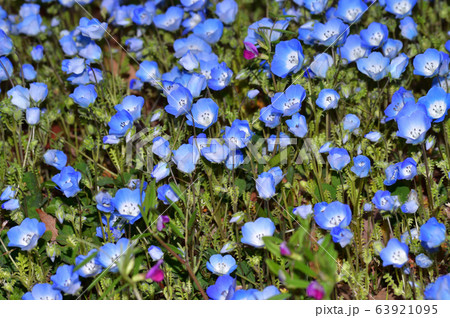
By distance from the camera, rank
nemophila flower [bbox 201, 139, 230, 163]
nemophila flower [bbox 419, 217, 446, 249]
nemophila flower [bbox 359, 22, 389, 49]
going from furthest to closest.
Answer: nemophila flower [bbox 359, 22, 389, 49]
nemophila flower [bbox 201, 139, 230, 163]
nemophila flower [bbox 419, 217, 446, 249]

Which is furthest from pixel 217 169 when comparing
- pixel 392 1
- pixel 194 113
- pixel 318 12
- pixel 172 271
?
pixel 392 1

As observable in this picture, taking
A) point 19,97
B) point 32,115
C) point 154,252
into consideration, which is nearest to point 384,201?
point 154,252

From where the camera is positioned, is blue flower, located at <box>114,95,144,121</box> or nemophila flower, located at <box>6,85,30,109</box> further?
nemophila flower, located at <box>6,85,30,109</box>

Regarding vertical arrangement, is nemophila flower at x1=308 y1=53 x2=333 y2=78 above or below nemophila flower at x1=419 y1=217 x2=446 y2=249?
above

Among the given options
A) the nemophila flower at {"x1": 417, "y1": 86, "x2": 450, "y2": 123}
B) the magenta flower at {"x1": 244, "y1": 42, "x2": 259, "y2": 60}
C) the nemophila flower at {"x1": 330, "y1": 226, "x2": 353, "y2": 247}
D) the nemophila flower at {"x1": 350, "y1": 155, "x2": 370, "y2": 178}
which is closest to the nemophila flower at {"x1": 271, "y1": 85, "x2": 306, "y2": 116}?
the magenta flower at {"x1": 244, "y1": 42, "x2": 259, "y2": 60}

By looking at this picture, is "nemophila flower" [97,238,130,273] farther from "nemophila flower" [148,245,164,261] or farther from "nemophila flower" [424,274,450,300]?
"nemophila flower" [424,274,450,300]

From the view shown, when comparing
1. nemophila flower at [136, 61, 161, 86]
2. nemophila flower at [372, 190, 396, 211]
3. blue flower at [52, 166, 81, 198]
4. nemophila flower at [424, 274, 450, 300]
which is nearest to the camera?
nemophila flower at [424, 274, 450, 300]

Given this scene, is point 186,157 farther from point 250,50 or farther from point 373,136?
point 373,136

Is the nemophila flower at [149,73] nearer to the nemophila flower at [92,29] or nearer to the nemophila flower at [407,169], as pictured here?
the nemophila flower at [92,29]
